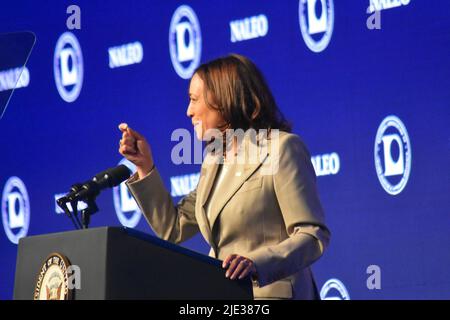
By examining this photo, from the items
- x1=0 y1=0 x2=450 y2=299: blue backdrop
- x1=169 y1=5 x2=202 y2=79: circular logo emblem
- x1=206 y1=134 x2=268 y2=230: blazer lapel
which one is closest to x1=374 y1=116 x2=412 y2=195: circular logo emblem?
x1=0 y1=0 x2=450 y2=299: blue backdrop

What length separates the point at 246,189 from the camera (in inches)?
89.7

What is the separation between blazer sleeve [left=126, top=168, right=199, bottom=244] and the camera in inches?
95.7

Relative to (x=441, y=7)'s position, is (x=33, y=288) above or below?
below

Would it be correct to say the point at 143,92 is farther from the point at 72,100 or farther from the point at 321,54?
the point at 321,54

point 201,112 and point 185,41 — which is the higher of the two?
point 185,41

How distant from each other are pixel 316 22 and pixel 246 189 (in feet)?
4.67

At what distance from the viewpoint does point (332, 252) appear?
3432 mm

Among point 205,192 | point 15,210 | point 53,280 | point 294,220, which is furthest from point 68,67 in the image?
point 53,280

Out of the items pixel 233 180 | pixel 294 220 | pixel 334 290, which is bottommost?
pixel 334 290

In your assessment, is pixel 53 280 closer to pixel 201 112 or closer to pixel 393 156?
pixel 201 112

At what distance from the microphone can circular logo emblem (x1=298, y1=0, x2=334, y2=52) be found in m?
1.50

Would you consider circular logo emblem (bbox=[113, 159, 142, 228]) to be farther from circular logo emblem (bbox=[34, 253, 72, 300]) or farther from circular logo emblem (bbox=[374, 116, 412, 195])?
circular logo emblem (bbox=[34, 253, 72, 300])
